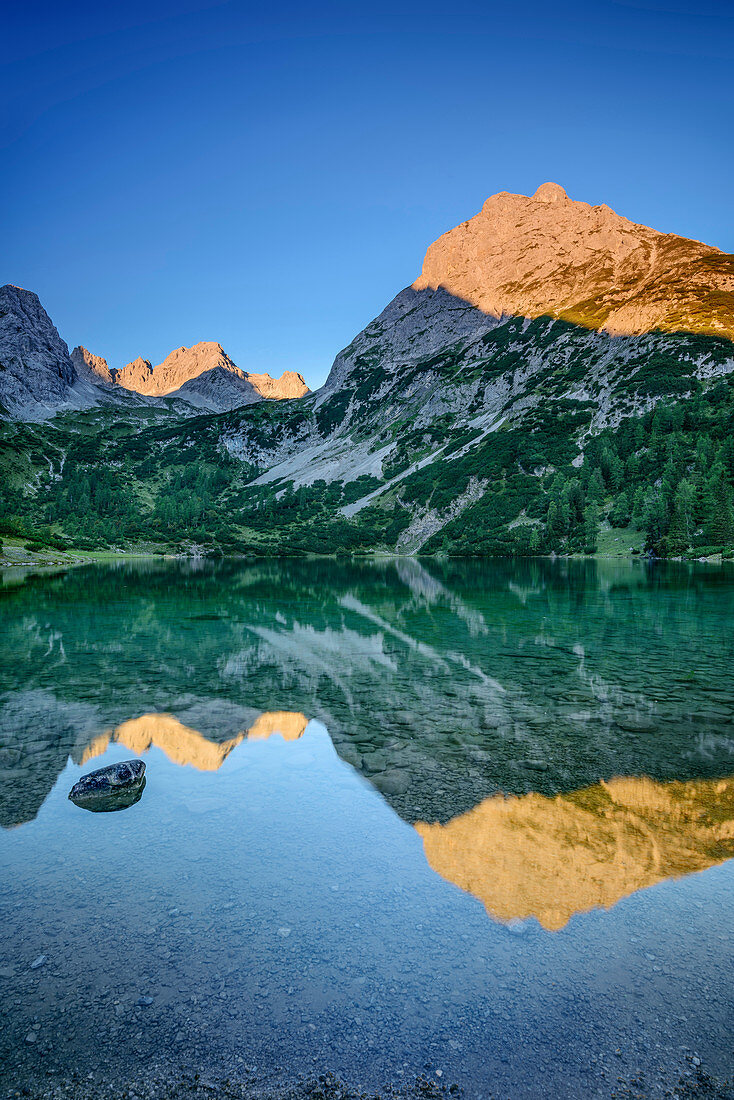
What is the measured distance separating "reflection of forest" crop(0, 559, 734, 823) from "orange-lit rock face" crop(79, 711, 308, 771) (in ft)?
0.89

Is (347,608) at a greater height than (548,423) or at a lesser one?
lesser

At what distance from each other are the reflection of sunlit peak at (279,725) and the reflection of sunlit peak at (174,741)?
1.94 ft

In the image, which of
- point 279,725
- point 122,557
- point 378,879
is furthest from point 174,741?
point 122,557

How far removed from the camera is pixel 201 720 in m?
18.6

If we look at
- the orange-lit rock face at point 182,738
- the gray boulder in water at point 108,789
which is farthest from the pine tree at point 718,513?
the gray boulder in water at point 108,789

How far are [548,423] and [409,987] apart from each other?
18160 cm

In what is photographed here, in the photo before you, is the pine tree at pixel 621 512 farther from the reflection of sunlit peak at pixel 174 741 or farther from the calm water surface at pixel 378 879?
the reflection of sunlit peak at pixel 174 741

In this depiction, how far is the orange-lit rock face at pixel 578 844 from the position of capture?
9.27 metres

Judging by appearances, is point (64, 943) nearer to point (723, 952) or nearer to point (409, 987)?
point (409, 987)

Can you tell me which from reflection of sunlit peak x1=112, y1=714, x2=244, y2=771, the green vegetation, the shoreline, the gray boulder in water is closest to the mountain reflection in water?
the gray boulder in water

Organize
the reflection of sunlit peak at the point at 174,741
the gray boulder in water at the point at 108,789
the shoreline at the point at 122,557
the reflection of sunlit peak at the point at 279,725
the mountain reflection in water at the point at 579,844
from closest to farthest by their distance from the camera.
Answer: the mountain reflection in water at the point at 579,844
the gray boulder in water at the point at 108,789
the reflection of sunlit peak at the point at 174,741
the reflection of sunlit peak at the point at 279,725
the shoreline at the point at 122,557

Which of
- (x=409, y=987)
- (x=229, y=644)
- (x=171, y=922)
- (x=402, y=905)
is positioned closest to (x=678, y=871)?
(x=402, y=905)

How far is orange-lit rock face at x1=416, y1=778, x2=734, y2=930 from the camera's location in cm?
927

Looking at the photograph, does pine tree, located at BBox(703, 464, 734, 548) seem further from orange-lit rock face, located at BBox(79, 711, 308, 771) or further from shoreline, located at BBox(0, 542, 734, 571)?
orange-lit rock face, located at BBox(79, 711, 308, 771)
